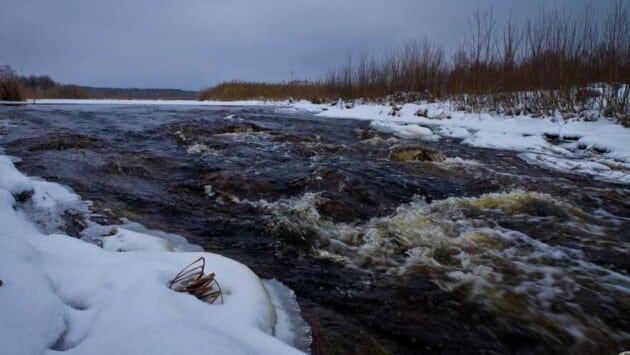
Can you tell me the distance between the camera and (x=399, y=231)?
107 inches

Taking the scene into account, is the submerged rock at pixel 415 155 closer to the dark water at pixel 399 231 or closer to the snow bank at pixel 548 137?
the dark water at pixel 399 231

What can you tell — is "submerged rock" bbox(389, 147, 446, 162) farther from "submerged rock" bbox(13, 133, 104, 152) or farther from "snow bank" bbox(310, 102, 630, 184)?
"submerged rock" bbox(13, 133, 104, 152)

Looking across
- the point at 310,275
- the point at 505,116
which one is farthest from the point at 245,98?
the point at 310,275

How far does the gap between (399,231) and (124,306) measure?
1.98 metres

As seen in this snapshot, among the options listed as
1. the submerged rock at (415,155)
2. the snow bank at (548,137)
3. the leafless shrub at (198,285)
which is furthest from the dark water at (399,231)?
the snow bank at (548,137)

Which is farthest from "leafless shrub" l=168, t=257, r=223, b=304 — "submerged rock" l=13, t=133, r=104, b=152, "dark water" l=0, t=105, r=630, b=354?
"submerged rock" l=13, t=133, r=104, b=152

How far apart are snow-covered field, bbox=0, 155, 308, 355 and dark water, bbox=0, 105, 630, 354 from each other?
324 mm

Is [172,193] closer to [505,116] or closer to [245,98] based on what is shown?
[505,116]

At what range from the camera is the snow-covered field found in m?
1.00

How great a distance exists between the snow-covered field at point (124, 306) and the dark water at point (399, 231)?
32 centimetres

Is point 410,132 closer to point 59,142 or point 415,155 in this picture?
point 415,155

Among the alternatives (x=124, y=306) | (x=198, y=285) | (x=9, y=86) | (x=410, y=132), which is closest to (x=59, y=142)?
(x=198, y=285)

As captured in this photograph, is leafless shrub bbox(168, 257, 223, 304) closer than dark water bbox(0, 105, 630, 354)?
Yes

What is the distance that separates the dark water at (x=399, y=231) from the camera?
1.70m
